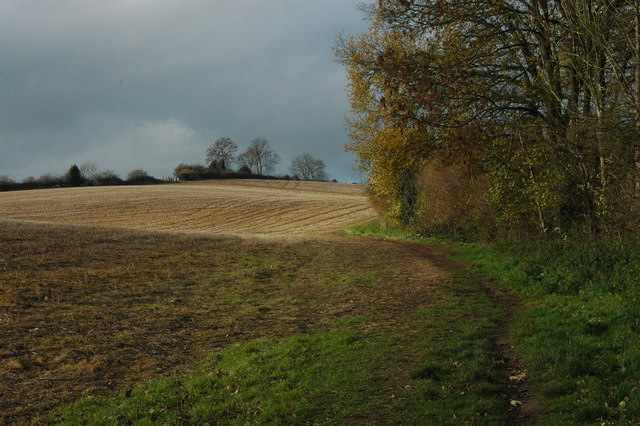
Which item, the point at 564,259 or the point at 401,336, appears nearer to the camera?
the point at 401,336

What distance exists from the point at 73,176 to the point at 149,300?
264ft

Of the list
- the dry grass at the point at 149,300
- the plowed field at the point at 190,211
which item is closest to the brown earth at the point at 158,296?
the dry grass at the point at 149,300

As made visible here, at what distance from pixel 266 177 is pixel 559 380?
102 m

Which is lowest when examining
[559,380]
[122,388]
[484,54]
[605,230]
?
[122,388]

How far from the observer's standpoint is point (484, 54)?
20.1m

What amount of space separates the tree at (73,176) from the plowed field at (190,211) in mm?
20297

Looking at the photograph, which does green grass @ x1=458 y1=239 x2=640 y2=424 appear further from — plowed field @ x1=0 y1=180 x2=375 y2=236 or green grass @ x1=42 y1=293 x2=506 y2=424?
plowed field @ x1=0 y1=180 x2=375 y2=236

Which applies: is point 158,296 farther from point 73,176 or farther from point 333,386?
point 73,176

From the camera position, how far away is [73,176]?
87.5 meters

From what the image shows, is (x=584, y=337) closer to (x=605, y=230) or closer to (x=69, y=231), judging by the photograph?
(x=605, y=230)

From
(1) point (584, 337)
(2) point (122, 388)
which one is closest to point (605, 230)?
(1) point (584, 337)

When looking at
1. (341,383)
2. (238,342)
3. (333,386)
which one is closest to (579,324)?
(341,383)

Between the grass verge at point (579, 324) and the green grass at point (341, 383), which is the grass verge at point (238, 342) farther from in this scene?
the grass verge at point (579, 324)

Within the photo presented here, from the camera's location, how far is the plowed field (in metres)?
45.2
